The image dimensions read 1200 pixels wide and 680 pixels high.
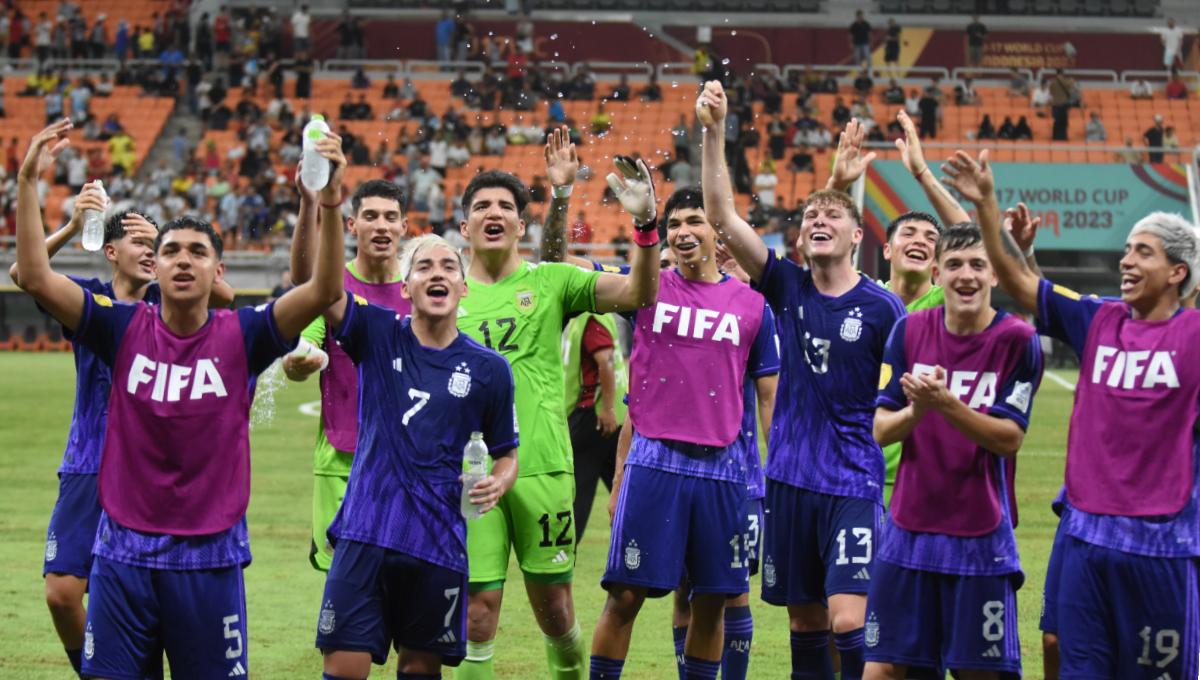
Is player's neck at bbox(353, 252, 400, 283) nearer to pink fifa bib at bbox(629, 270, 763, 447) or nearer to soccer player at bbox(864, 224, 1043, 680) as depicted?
pink fifa bib at bbox(629, 270, 763, 447)

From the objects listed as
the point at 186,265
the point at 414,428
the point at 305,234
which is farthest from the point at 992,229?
the point at 186,265

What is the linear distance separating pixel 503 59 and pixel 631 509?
98.5 feet

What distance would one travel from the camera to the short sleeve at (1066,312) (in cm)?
604

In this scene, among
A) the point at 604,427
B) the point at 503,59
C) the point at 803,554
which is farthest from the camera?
the point at 503,59

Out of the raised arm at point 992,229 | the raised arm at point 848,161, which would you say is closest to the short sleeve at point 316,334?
the raised arm at point 848,161

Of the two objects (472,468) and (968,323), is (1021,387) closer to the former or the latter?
(968,323)

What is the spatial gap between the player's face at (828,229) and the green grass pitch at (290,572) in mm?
2520

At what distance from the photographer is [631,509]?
24.0ft

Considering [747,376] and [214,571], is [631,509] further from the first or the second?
[214,571]

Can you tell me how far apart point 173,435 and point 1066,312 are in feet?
10.9

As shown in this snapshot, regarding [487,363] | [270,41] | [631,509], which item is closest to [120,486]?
[487,363]

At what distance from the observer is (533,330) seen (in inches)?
289

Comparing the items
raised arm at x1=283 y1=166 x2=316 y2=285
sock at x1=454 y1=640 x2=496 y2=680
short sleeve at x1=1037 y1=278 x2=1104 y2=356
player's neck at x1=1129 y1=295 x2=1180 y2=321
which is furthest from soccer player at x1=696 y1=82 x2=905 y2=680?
raised arm at x1=283 y1=166 x2=316 y2=285

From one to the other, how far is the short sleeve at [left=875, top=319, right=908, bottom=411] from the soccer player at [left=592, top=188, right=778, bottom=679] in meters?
1.21
